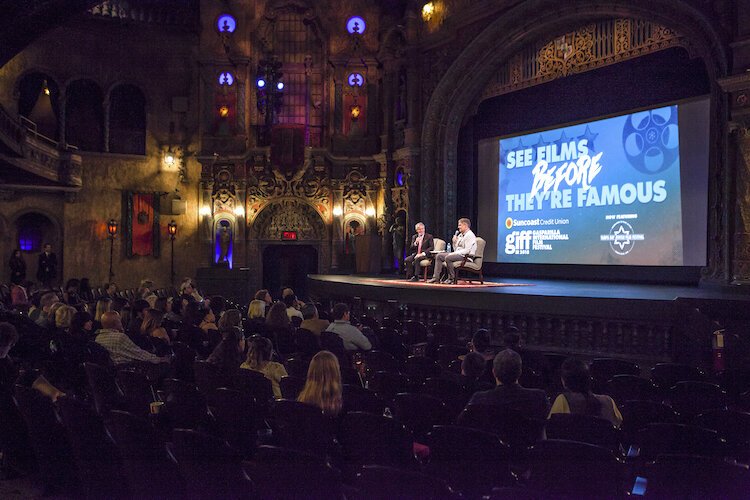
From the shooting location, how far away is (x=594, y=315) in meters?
10.0

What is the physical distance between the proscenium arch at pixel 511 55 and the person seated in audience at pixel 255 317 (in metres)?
7.47

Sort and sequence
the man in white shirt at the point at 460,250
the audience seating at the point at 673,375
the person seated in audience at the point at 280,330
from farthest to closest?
the man in white shirt at the point at 460,250 → the person seated in audience at the point at 280,330 → the audience seating at the point at 673,375

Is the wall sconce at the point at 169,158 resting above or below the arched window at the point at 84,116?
below

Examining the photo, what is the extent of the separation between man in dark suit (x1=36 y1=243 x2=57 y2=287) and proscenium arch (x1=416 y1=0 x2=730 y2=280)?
10.6 metres

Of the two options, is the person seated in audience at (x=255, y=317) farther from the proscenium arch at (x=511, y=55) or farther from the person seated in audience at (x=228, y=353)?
the proscenium arch at (x=511, y=55)

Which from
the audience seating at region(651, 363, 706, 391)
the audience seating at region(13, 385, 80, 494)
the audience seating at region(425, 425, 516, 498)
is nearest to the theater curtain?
the audience seating at region(13, 385, 80, 494)

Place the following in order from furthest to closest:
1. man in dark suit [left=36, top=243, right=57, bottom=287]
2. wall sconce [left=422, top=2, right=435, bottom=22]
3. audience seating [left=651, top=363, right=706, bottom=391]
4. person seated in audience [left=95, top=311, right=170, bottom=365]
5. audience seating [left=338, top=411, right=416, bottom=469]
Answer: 1. man in dark suit [left=36, top=243, right=57, bottom=287]
2. wall sconce [left=422, top=2, right=435, bottom=22]
3. person seated in audience [left=95, top=311, right=170, bottom=365]
4. audience seating [left=651, top=363, right=706, bottom=391]
5. audience seating [left=338, top=411, right=416, bottom=469]

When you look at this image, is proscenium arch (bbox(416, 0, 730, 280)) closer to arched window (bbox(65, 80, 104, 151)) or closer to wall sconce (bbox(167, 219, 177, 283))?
wall sconce (bbox(167, 219, 177, 283))

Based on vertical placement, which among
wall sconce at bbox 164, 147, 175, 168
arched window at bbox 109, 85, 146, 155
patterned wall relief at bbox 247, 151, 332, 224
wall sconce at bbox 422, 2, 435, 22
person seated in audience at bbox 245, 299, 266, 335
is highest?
wall sconce at bbox 422, 2, 435, 22

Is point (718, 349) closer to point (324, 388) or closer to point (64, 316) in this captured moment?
point (324, 388)

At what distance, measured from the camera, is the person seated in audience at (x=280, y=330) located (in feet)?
27.0

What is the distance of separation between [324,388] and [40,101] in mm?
19645

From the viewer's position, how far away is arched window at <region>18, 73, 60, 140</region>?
20438 millimetres

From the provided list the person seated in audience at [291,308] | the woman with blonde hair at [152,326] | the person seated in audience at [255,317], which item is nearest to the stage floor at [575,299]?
the person seated in audience at [291,308]
